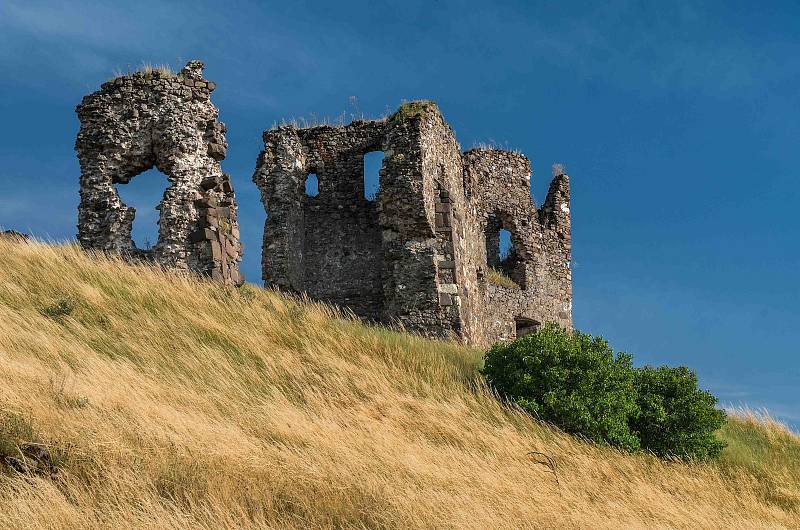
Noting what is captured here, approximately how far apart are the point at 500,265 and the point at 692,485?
665 inches

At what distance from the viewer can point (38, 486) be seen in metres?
7.82

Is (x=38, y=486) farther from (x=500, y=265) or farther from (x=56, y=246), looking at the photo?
(x=500, y=265)

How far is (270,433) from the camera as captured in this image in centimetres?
1040

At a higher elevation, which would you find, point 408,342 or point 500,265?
point 500,265

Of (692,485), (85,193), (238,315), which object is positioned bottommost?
(692,485)

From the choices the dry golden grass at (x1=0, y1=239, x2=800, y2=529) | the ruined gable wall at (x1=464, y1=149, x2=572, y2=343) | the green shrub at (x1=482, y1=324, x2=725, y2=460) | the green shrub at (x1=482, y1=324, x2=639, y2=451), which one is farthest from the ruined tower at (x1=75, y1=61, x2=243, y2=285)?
the ruined gable wall at (x1=464, y1=149, x2=572, y2=343)

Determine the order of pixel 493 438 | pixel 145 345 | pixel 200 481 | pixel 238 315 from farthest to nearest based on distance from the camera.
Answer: pixel 238 315 < pixel 145 345 < pixel 493 438 < pixel 200 481

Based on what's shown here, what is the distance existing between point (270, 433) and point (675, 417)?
27.3 feet

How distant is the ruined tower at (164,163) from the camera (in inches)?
728

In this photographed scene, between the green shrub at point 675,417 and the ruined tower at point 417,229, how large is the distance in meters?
6.05

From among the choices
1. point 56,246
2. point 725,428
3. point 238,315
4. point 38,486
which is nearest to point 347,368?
point 238,315

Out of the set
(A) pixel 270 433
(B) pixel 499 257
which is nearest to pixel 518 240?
(B) pixel 499 257

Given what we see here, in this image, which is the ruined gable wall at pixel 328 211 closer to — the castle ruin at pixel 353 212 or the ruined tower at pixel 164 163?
the castle ruin at pixel 353 212

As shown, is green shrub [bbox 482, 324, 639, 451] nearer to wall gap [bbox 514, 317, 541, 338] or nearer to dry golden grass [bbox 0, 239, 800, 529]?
dry golden grass [bbox 0, 239, 800, 529]
